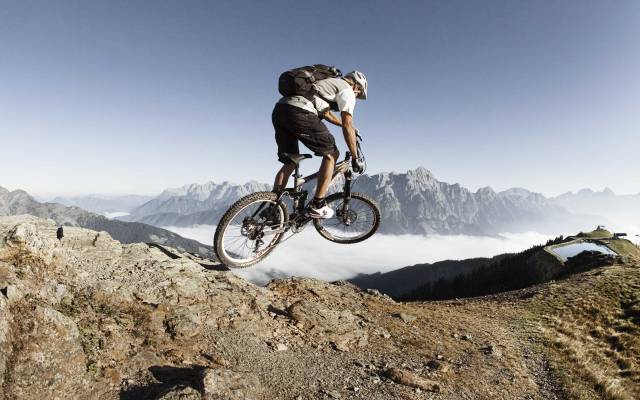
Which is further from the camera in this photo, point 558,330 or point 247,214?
point 558,330

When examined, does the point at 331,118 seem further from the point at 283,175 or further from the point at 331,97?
the point at 283,175

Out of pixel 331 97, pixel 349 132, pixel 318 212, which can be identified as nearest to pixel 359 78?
pixel 331 97

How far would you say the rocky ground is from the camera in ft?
20.6

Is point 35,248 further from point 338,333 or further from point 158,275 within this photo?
point 338,333

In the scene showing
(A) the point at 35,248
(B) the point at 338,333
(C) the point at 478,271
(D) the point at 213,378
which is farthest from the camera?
(C) the point at 478,271

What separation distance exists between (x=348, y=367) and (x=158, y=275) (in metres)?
6.24

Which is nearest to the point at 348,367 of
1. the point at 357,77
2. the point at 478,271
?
the point at 357,77

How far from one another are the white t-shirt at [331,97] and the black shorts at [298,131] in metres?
0.16

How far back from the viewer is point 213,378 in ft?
21.1

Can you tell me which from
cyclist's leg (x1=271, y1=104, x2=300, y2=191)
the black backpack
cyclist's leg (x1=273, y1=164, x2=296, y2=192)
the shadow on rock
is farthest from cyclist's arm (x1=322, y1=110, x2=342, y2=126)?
the shadow on rock

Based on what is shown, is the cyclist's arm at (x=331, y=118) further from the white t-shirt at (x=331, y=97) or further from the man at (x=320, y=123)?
the white t-shirt at (x=331, y=97)

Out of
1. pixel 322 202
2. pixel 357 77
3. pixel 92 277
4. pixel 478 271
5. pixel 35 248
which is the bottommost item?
pixel 478 271

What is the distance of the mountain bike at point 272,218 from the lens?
30.2 ft

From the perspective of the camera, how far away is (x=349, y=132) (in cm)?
892
